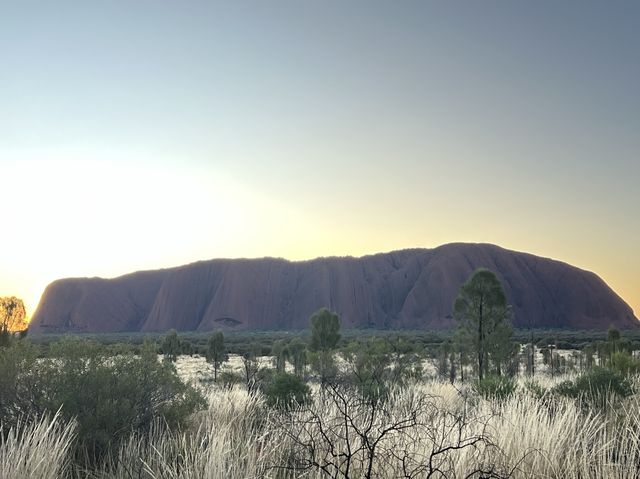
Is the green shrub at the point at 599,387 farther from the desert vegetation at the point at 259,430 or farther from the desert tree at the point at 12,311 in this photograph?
the desert tree at the point at 12,311

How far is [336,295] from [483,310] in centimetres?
9937

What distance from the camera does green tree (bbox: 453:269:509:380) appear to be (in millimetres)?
20703

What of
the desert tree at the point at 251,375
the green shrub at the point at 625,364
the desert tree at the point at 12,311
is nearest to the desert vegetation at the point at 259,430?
the desert tree at the point at 251,375

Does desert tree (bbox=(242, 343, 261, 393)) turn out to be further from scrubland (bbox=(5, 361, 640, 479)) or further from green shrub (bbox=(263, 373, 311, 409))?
scrubland (bbox=(5, 361, 640, 479))

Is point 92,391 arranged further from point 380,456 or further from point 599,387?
point 599,387

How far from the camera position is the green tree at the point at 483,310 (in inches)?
815

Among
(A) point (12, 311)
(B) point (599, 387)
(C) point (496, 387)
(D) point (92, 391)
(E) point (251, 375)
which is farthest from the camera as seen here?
(A) point (12, 311)

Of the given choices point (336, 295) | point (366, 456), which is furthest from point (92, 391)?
point (336, 295)

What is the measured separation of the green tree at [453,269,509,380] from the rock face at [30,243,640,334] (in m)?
89.5

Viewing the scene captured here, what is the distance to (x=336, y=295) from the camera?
120 m

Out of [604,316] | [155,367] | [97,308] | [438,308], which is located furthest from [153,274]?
[155,367]

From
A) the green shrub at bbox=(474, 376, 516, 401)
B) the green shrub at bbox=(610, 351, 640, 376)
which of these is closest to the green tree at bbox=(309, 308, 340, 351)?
the green shrub at bbox=(610, 351, 640, 376)

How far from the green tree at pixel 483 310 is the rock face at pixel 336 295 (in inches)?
3524

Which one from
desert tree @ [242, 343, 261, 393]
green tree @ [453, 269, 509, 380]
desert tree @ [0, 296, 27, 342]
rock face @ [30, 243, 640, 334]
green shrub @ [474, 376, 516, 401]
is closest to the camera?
green shrub @ [474, 376, 516, 401]
